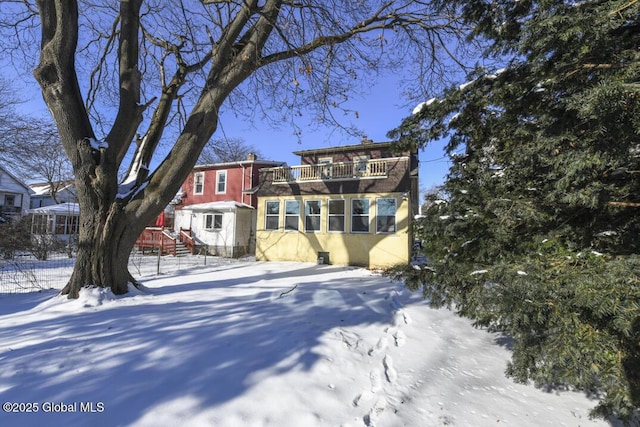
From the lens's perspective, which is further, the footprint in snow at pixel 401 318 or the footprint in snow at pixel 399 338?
the footprint in snow at pixel 401 318

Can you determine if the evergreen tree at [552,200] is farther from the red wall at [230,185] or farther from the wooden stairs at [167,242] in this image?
the wooden stairs at [167,242]

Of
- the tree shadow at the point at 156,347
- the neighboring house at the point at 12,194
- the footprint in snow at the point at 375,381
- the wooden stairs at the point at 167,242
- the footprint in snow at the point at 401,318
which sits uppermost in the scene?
the neighboring house at the point at 12,194

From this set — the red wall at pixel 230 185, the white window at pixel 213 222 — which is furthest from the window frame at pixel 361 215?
the white window at pixel 213 222

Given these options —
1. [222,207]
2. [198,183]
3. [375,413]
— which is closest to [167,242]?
[222,207]

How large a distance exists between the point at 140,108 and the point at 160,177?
1.58 m

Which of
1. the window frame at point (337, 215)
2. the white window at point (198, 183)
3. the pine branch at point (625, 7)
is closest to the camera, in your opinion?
the pine branch at point (625, 7)

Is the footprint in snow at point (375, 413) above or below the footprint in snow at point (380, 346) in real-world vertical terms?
below

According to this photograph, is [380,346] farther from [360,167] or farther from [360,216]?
[360,167]

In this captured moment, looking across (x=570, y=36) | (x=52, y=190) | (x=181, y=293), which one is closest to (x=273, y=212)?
(x=181, y=293)

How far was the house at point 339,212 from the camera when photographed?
1353 cm

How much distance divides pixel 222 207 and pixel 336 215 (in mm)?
8013

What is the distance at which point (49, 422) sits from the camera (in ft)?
7.34

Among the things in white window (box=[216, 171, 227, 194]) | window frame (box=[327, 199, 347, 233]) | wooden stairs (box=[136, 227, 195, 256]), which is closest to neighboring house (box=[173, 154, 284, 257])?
white window (box=[216, 171, 227, 194])

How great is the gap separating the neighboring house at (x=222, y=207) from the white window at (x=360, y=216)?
657 cm
